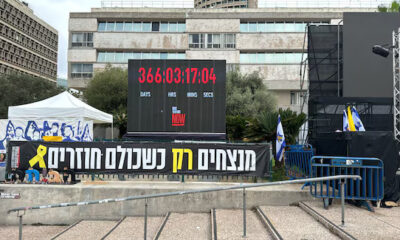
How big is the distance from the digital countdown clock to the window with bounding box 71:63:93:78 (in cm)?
3777

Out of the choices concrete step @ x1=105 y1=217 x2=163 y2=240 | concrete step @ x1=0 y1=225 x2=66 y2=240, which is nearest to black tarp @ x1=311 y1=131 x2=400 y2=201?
concrete step @ x1=105 y1=217 x2=163 y2=240

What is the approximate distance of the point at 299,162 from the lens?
8.96m

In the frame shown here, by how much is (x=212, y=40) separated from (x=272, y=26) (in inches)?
355

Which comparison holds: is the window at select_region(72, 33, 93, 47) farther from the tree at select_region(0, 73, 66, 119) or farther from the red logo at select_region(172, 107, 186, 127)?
the red logo at select_region(172, 107, 186, 127)

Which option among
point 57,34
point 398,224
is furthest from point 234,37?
point 57,34

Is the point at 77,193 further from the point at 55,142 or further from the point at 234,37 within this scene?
the point at 234,37

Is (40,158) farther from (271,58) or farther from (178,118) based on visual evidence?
(271,58)

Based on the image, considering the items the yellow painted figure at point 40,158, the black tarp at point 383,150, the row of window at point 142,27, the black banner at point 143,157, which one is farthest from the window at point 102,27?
the black tarp at point 383,150

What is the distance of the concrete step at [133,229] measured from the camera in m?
6.63

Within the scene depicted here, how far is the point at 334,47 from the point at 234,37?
2848 centimetres

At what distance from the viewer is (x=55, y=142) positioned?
8.73 metres

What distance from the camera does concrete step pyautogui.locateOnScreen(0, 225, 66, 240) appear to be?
23.9 ft

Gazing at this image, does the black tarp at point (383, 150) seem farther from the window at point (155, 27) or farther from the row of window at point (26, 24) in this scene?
the row of window at point (26, 24)

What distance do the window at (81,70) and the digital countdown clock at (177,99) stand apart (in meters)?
37.8
